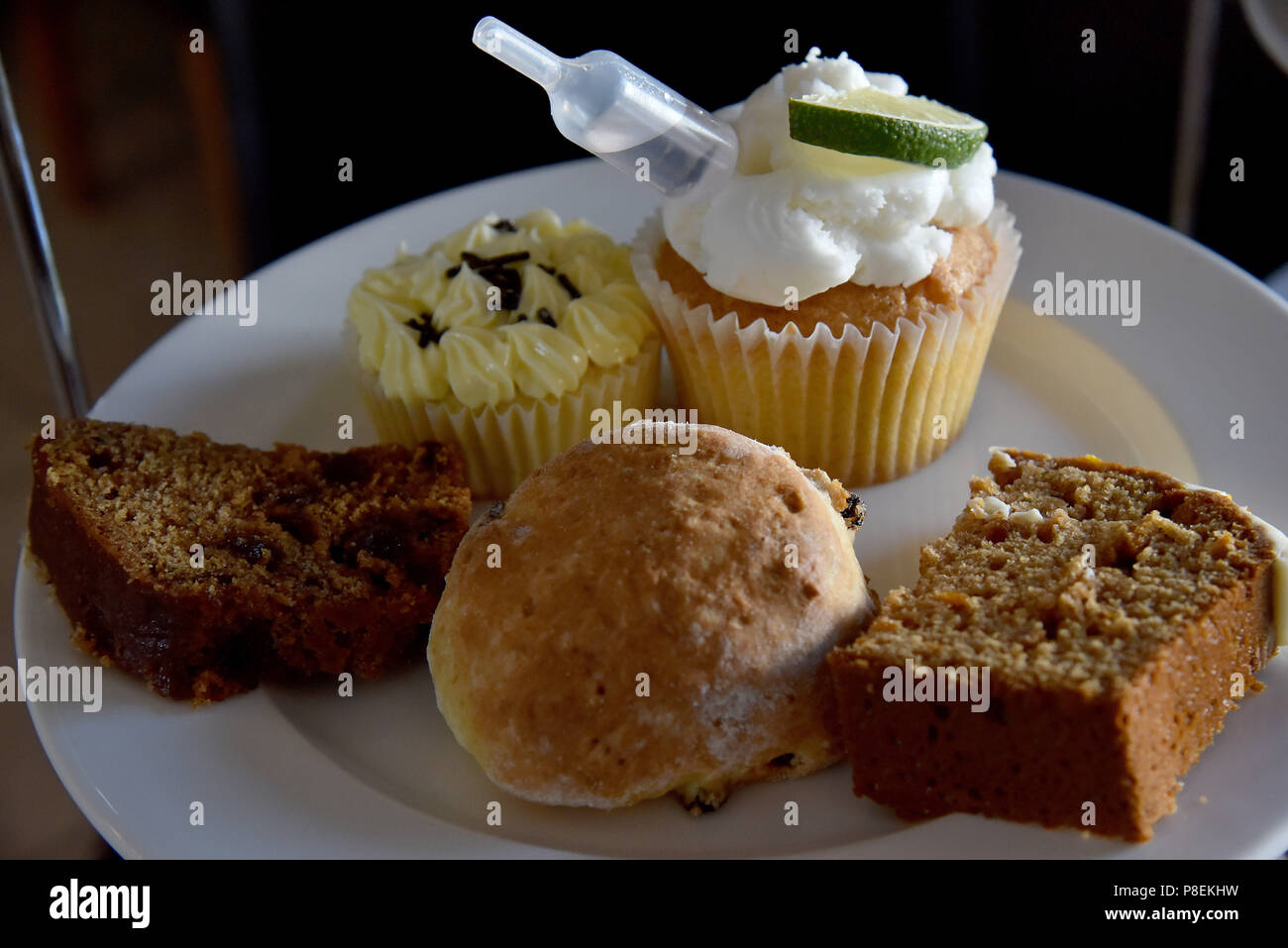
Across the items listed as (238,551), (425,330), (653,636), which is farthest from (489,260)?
(653,636)

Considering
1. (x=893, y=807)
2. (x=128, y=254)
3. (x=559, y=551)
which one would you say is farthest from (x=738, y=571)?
(x=128, y=254)

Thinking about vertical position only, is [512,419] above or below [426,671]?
above

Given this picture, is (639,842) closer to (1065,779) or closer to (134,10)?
(1065,779)

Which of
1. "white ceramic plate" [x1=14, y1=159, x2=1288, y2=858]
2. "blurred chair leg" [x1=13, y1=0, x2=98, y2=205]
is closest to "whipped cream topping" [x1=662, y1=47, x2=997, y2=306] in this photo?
"white ceramic plate" [x1=14, y1=159, x2=1288, y2=858]

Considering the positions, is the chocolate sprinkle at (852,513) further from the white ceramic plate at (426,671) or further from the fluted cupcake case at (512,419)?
the fluted cupcake case at (512,419)

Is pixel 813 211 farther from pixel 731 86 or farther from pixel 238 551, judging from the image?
pixel 731 86

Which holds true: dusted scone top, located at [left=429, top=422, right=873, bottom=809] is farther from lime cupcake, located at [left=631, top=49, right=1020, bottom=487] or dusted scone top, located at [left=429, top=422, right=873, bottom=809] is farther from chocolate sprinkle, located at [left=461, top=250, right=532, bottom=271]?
chocolate sprinkle, located at [left=461, top=250, right=532, bottom=271]

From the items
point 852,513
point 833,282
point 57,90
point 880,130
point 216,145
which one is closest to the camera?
point 852,513
